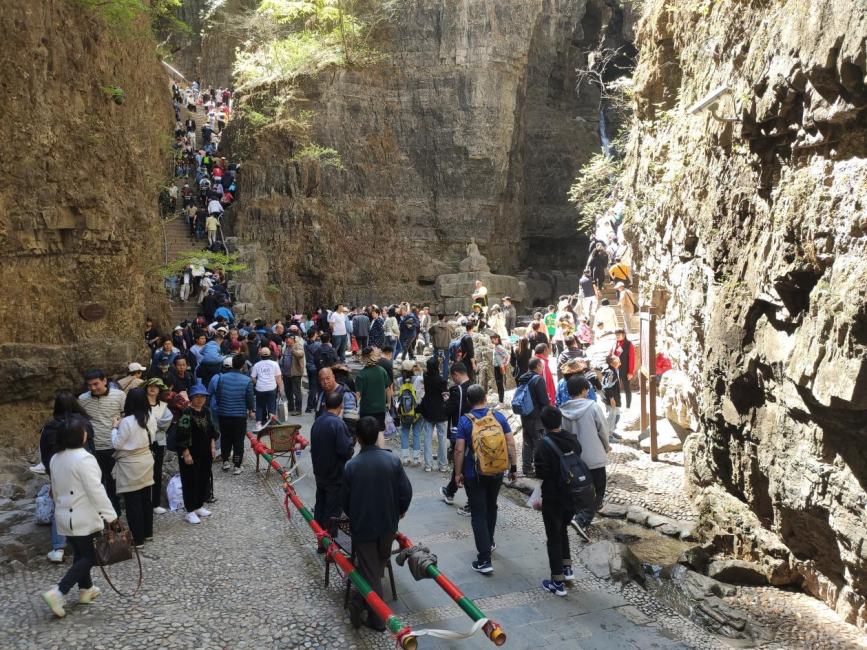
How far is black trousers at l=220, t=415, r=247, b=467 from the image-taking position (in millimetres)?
9516

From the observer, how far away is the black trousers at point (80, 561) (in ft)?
17.9

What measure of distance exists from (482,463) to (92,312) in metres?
8.67

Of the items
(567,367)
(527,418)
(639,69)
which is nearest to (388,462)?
(567,367)

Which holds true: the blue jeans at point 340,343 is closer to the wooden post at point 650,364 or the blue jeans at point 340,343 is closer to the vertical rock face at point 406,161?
the wooden post at point 650,364

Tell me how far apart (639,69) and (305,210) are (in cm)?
1731

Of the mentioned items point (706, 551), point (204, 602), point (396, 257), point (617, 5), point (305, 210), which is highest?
point (617, 5)

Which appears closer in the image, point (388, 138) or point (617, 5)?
point (388, 138)

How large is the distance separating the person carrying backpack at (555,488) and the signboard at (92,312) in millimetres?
9095

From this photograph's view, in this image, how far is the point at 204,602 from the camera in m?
5.88

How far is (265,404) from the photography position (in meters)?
11.5

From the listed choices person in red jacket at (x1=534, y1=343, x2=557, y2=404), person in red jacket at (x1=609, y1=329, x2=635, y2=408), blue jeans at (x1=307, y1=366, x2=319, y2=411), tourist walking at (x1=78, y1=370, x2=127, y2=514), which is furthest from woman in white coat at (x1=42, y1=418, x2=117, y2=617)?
person in red jacket at (x1=609, y1=329, x2=635, y2=408)

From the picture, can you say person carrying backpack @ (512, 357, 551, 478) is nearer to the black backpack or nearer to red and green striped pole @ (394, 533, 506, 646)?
the black backpack

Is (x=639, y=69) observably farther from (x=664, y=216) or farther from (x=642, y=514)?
(x=642, y=514)

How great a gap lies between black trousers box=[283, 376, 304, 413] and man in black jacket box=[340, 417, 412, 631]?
8522 millimetres
